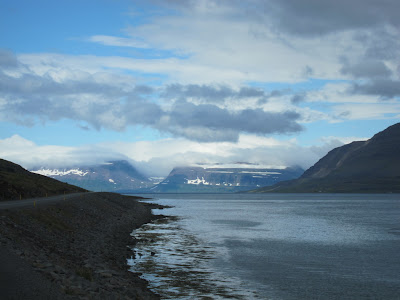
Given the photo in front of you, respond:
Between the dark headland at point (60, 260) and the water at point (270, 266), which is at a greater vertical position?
the dark headland at point (60, 260)

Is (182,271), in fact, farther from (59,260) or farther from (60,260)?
(59,260)

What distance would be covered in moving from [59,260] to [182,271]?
43.0ft

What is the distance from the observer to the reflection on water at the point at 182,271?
34.9 metres

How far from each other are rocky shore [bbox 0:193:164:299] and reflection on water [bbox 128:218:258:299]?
67.1 inches

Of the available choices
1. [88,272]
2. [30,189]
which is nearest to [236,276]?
[88,272]

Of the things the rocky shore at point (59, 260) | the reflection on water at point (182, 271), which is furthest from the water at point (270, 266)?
the rocky shore at point (59, 260)

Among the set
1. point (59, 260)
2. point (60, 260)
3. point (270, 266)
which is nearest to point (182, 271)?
point (270, 266)

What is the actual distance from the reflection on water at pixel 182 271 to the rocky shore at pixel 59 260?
1.70 m

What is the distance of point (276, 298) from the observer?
112ft

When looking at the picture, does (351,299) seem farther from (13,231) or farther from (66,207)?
(66,207)

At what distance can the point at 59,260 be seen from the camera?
1372 inches

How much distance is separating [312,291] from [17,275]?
75.3 ft

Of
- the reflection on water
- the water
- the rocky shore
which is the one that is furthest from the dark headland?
the water

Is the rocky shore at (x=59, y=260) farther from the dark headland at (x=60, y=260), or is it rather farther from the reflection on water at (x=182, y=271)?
the reflection on water at (x=182, y=271)
